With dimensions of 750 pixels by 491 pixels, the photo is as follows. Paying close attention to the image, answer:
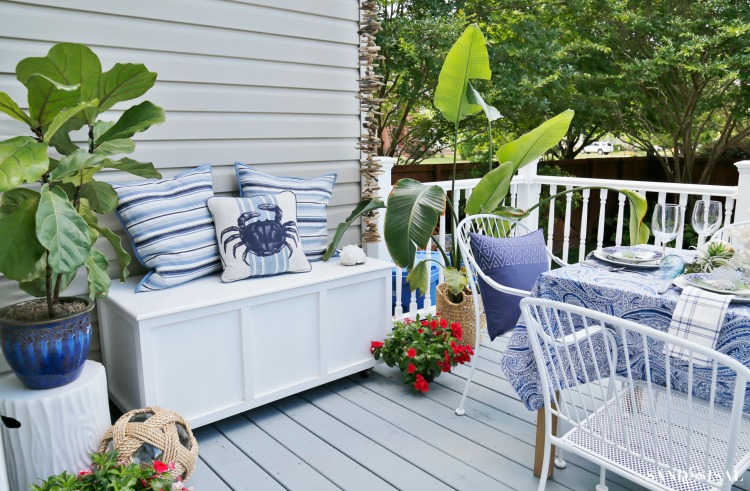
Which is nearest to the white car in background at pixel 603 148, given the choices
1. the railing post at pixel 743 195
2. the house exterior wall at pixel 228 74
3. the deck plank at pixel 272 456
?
the railing post at pixel 743 195

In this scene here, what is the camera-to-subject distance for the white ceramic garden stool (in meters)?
1.96

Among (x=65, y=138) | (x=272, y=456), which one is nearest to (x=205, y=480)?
(x=272, y=456)

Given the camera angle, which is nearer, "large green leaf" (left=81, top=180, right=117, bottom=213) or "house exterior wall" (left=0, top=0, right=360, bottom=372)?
"large green leaf" (left=81, top=180, right=117, bottom=213)

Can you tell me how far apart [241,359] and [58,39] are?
1.50m

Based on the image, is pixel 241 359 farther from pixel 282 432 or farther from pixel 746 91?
pixel 746 91

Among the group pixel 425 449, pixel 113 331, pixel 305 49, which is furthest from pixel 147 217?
pixel 425 449

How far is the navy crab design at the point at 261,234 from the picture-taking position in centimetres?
272

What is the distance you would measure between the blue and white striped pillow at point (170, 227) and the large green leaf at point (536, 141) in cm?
169

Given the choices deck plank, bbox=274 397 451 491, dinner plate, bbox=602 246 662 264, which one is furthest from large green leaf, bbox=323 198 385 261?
dinner plate, bbox=602 246 662 264

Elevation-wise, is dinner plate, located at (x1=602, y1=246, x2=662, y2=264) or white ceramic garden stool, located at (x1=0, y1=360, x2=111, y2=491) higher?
dinner plate, located at (x1=602, y1=246, x2=662, y2=264)

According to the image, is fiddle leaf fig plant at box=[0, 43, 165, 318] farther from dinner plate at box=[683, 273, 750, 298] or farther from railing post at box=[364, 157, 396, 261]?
dinner plate at box=[683, 273, 750, 298]

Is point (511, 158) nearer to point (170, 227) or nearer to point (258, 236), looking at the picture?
point (258, 236)

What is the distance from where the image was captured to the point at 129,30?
261cm

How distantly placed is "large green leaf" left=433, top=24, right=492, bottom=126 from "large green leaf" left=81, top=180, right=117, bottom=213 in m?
1.78
